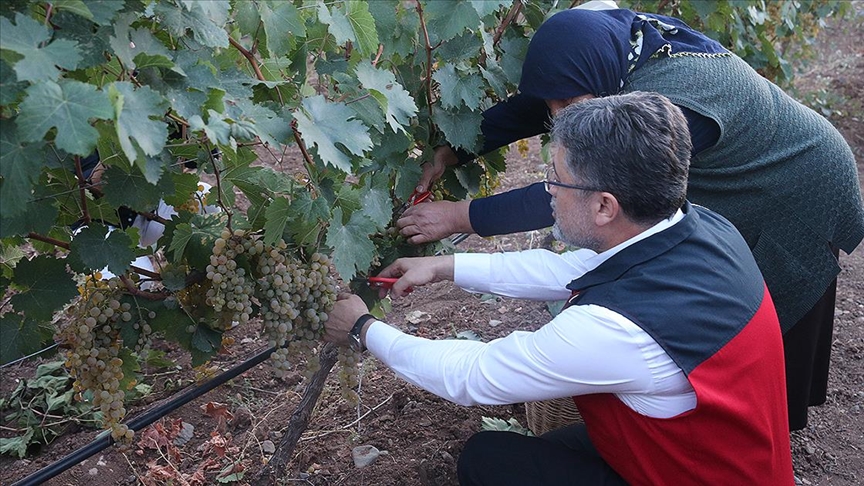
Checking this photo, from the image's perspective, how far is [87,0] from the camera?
61.3 inches

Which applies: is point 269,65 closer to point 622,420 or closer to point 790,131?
point 622,420

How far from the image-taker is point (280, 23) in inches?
77.9

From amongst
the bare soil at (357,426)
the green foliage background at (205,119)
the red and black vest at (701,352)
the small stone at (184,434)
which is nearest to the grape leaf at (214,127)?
the green foliage background at (205,119)

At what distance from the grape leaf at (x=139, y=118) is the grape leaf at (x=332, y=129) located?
1.26ft

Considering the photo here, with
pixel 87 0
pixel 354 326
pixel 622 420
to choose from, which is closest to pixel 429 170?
pixel 354 326

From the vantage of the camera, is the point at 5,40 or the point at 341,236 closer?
the point at 5,40

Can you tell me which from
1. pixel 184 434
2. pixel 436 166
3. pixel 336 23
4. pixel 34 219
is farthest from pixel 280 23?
pixel 184 434

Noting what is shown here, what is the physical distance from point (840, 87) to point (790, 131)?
18.8 feet

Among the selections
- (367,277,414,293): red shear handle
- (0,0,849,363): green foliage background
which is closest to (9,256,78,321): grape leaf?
(0,0,849,363): green foliage background

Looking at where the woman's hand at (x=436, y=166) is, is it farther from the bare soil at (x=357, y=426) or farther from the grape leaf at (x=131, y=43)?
the grape leaf at (x=131, y=43)

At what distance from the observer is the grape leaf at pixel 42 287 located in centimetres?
203

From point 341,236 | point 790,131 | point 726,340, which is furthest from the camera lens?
point 790,131

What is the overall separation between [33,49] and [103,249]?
659 millimetres

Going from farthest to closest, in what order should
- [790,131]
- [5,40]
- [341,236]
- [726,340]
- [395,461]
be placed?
[395,461], [790,131], [341,236], [726,340], [5,40]
